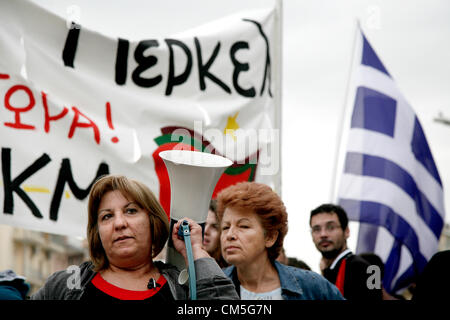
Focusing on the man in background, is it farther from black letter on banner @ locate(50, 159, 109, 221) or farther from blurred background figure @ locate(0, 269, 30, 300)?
blurred background figure @ locate(0, 269, 30, 300)

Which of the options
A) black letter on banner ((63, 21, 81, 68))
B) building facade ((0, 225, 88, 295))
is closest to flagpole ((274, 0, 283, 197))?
black letter on banner ((63, 21, 81, 68))

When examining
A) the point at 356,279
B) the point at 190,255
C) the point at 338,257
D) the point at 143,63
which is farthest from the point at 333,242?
the point at 190,255

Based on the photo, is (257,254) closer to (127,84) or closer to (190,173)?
(190,173)

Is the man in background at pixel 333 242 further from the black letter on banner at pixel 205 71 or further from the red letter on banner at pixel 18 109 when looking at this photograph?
the red letter on banner at pixel 18 109

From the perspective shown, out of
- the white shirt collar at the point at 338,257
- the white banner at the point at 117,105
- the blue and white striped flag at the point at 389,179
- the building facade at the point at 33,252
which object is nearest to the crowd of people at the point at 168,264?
the white shirt collar at the point at 338,257

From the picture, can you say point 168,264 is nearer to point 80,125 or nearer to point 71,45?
point 80,125

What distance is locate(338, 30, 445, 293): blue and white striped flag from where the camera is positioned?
249 inches

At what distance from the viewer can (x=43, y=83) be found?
5.21m

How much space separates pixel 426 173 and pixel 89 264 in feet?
15.7

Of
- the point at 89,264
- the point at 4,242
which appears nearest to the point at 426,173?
the point at 89,264

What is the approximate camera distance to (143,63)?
558 centimetres

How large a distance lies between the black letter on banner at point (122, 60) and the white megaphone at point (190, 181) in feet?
A: 10.2

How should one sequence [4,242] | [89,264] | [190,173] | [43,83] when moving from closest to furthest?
[190,173], [89,264], [43,83], [4,242]

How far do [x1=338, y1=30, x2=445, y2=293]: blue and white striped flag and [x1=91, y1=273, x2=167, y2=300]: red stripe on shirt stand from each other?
156 inches
